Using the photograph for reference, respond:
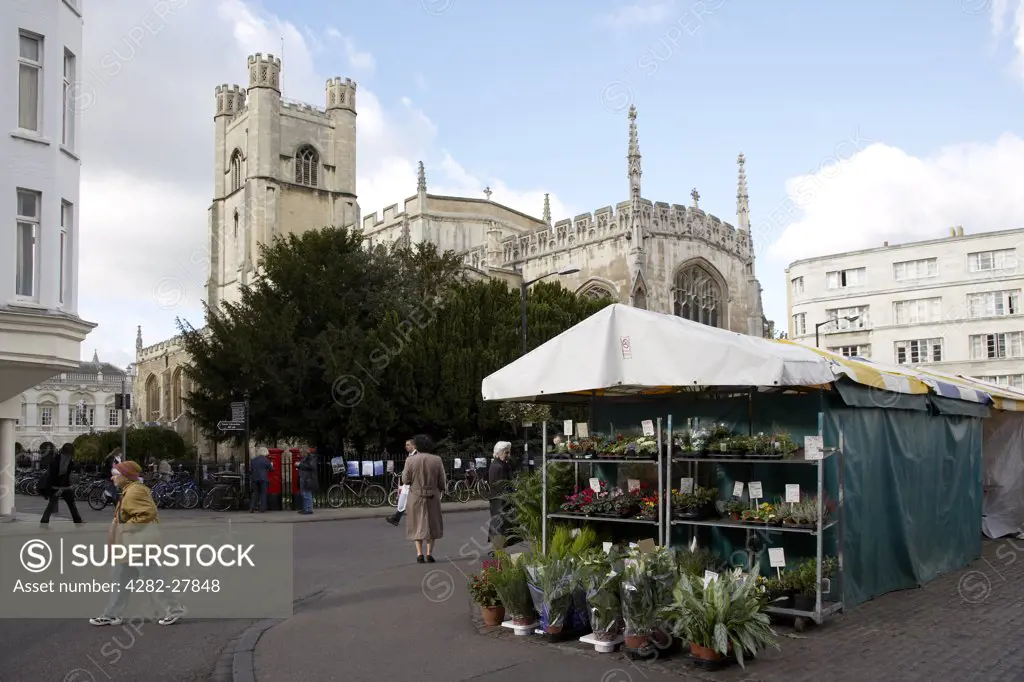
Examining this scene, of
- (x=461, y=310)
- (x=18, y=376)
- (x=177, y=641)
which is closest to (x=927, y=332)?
(x=461, y=310)

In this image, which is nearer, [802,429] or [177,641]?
[177,641]

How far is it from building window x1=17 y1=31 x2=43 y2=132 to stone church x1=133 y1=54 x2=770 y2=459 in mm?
25776

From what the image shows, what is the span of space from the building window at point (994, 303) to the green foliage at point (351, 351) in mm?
37903

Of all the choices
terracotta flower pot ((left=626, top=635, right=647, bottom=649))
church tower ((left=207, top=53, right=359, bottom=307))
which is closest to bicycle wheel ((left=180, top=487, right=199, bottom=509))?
terracotta flower pot ((left=626, top=635, right=647, bottom=649))

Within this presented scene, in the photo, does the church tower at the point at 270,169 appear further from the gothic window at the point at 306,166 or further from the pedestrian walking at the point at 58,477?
the pedestrian walking at the point at 58,477

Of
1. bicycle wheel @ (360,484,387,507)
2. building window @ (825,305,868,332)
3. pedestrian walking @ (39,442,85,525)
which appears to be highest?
building window @ (825,305,868,332)

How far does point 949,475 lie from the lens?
36.6 feet

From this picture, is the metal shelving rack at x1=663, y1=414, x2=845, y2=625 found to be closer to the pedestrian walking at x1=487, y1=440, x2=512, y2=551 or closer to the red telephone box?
the pedestrian walking at x1=487, y1=440, x2=512, y2=551

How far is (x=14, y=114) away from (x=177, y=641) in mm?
13350

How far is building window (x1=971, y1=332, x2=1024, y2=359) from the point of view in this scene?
55188 mm

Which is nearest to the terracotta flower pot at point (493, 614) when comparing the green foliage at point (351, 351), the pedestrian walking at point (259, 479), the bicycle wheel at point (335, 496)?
the pedestrian walking at point (259, 479)

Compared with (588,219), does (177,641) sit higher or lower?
lower

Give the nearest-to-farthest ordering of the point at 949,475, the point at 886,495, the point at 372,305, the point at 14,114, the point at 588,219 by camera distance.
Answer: the point at 886,495 < the point at 949,475 < the point at 14,114 < the point at 372,305 < the point at 588,219

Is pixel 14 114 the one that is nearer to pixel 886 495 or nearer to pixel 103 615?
pixel 103 615
